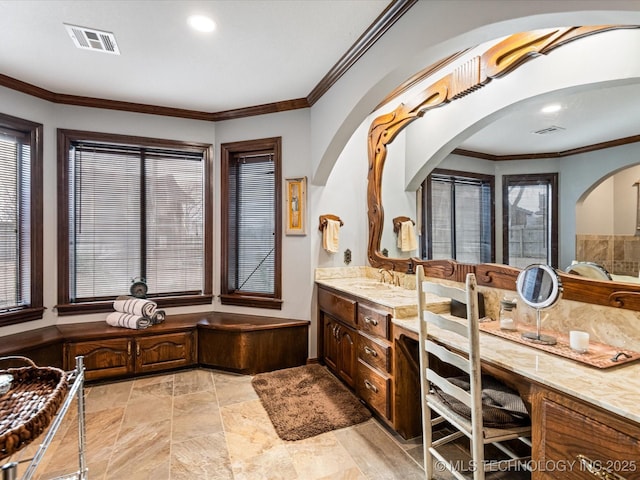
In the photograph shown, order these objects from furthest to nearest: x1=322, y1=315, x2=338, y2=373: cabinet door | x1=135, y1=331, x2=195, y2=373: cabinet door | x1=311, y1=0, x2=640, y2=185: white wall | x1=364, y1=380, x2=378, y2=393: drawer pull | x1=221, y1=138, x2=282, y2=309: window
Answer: x1=221, y1=138, x2=282, y2=309: window < x1=135, y1=331, x2=195, y2=373: cabinet door < x1=322, y1=315, x2=338, y2=373: cabinet door < x1=364, y1=380, x2=378, y2=393: drawer pull < x1=311, y1=0, x2=640, y2=185: white wall

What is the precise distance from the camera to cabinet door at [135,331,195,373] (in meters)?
3.23

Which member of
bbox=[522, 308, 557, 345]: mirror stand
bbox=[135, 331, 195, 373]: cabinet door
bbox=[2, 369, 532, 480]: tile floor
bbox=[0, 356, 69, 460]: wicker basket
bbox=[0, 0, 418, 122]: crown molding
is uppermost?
bbox=[0, 0, 418, 122]: crown molding

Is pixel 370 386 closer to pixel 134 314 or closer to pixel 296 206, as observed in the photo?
pixel 296 206

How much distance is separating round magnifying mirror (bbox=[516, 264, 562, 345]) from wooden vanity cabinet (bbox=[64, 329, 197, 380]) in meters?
2.92

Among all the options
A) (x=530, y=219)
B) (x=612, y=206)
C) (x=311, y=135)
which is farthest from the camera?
(x=311, y=135)

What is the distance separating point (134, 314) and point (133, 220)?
39.7 inches

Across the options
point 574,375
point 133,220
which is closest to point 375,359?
point 574,375

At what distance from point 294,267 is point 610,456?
2.80 meters

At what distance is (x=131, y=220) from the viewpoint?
12.0 feet


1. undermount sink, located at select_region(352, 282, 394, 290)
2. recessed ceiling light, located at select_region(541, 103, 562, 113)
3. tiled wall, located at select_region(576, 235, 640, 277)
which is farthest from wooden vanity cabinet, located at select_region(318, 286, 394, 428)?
recessed ceiling light, located at select_region(541, 103, 562, 113)

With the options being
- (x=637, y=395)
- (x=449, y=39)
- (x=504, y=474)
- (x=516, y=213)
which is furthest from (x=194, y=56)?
(x=504, y=474)

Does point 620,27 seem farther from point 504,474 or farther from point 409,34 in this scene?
point 504,474

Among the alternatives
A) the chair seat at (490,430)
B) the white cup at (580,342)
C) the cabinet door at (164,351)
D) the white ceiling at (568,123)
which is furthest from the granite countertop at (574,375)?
the cabinet door at (164,351)

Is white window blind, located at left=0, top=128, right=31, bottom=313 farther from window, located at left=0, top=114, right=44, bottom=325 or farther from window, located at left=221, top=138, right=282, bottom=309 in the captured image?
window, located at left=221, top=138, right=282, bottom=309
